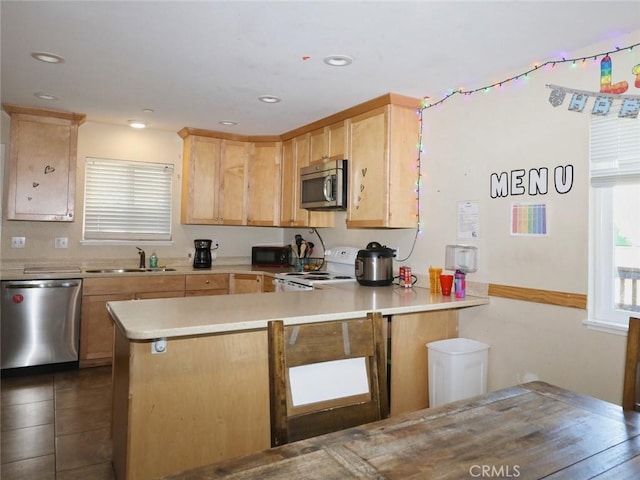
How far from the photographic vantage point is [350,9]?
2023 mm

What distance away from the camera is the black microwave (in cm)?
503

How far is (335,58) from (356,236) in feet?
6.42

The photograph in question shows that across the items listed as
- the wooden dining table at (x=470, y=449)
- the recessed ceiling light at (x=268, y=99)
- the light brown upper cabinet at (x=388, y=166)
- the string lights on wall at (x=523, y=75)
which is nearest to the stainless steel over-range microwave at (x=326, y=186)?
the light brown upper cabinet at (x=388, y=166)

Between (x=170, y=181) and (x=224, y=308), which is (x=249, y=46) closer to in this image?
(x=224, y=308)

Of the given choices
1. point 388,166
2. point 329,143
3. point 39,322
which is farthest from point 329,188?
point 39,322

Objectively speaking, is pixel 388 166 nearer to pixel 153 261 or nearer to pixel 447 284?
pixel 447 284

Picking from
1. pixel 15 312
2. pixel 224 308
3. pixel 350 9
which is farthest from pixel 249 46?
pixel 15 312

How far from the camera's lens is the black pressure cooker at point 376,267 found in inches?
131

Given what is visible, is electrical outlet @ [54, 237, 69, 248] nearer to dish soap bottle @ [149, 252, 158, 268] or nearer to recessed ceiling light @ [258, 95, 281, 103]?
dish soap bottle @ [149, 252, 158, 268]

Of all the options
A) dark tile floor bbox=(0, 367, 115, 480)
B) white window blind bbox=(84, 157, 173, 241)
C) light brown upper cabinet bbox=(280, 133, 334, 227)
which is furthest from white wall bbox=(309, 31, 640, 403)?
white window blind bbox=(84, 157, 173, 241)

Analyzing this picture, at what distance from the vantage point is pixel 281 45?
7.97 feet

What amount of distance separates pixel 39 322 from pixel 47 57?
7.14ft

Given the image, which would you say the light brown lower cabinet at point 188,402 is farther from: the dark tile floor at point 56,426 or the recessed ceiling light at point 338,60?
the recessed ceiling light at point 338,60

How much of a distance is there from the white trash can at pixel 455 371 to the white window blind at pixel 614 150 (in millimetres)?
1175
